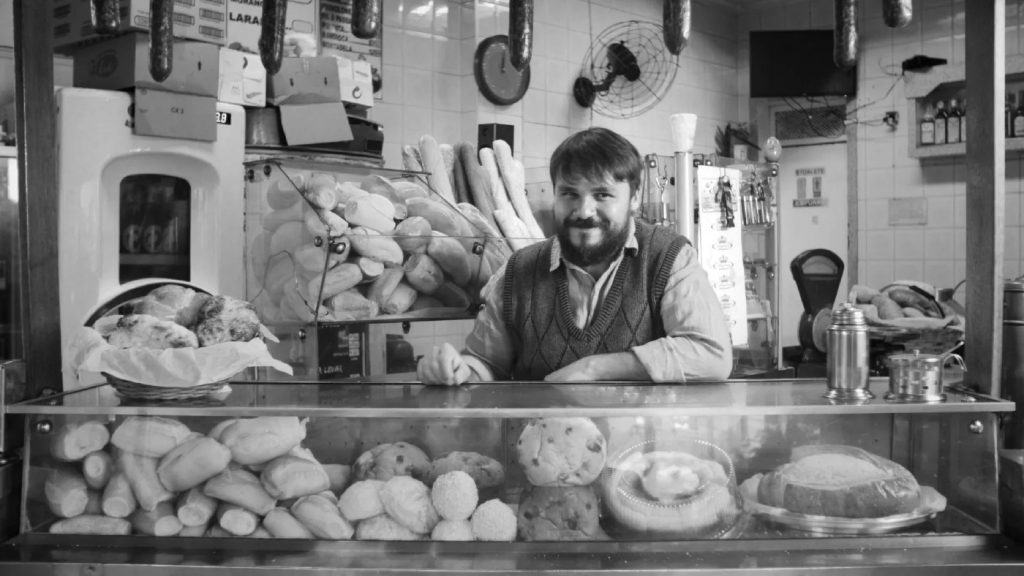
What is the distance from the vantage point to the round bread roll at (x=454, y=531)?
1543mm

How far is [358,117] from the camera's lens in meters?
4.05

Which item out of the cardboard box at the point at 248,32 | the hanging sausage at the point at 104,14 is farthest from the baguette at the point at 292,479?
the cardboard box at the point at 248,32

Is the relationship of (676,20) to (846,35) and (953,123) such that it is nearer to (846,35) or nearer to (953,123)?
(846,35)

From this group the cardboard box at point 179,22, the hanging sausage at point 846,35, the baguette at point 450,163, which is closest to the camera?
the hanging sausage at point 846,35

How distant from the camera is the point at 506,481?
5.16 ft

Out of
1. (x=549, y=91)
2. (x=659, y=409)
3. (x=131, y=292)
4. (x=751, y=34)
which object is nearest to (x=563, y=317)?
(x=659, y=409)

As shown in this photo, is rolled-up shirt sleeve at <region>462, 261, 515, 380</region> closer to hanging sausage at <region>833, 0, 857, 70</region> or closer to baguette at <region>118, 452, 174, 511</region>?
baguette at <region>118, 452, 174, 511</region>

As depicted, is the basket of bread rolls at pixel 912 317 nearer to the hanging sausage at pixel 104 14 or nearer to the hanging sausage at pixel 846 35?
the hanging sausage at pixel 846 35

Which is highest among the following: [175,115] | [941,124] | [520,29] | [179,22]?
[941,124]

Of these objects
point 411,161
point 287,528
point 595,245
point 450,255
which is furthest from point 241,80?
point 287,528

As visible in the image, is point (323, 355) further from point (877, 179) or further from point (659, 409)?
point (877, 179)

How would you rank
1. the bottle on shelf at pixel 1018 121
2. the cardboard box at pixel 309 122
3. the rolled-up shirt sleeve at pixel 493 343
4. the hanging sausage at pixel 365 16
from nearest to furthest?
the hanging sausage at pixel 365 16 → the rolled-up shirt sleeve at pixel 493 343 → the cardboard box at pixel 309 122 → the bottle on shelf at pixel 1018 121

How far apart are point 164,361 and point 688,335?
1.25 metres

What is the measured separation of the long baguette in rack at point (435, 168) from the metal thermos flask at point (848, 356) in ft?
7.91
